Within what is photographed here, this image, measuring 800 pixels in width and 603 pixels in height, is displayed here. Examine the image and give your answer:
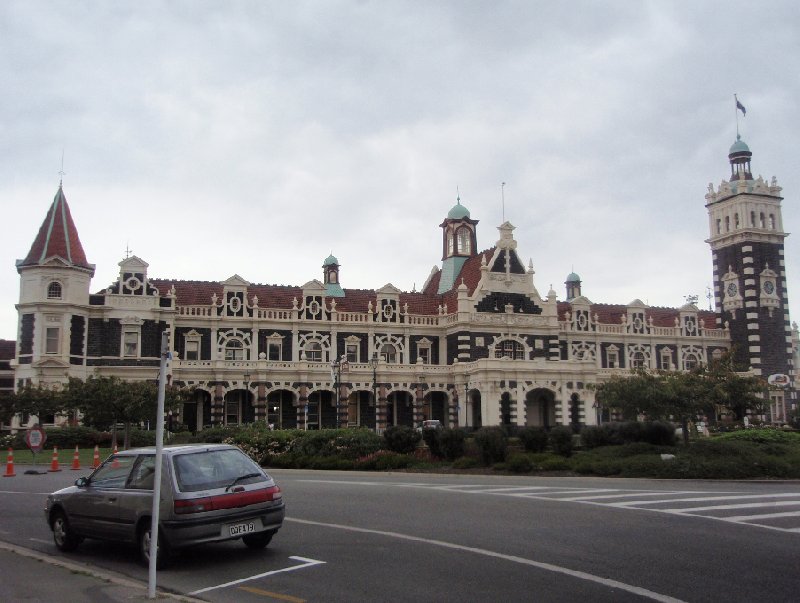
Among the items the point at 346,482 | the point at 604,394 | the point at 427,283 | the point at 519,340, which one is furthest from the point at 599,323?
the point at 346,482

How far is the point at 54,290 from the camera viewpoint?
5153 cm

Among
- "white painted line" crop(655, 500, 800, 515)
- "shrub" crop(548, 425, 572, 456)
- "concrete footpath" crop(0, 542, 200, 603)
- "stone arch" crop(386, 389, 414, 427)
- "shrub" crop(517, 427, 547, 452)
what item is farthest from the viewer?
"stone arch" crop(386, 389, 414, 427)

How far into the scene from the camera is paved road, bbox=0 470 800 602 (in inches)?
380

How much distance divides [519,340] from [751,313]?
22.1 meters

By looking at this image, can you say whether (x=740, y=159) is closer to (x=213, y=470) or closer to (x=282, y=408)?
(x=282, y=408)

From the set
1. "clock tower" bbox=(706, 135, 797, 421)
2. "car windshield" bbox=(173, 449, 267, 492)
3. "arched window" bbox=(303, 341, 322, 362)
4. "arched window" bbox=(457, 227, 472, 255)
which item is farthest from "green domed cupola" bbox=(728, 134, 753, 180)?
"car windshield" bbox=(173, 449, 267, 492)

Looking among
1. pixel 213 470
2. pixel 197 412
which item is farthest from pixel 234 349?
pixel 213 470

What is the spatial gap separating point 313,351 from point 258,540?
46.4m

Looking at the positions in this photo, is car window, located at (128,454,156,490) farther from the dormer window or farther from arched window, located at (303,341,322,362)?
arched window, located at (303,341,322,362)

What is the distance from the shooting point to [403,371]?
57281 mm

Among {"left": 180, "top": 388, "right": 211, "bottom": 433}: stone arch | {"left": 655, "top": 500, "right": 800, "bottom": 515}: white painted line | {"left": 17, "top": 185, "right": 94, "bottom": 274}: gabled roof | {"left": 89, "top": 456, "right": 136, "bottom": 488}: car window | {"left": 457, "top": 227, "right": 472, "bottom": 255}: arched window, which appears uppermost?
{"left": 457, "top": 227, "right": 472, "bottom": 255}: arched window

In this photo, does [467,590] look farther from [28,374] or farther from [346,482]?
[28,374]

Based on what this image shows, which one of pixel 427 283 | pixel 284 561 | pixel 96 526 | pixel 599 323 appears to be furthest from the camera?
pixel 427 283

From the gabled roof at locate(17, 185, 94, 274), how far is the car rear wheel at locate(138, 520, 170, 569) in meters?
43.7
